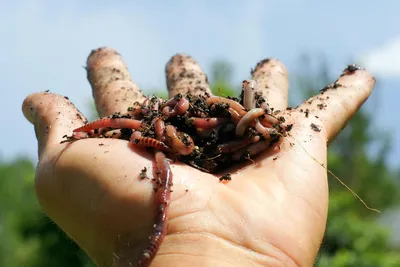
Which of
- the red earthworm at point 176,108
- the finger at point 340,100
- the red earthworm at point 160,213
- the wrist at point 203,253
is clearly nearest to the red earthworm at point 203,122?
the red earthworm at point 176,108

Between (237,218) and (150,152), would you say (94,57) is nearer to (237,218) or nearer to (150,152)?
(150,152)

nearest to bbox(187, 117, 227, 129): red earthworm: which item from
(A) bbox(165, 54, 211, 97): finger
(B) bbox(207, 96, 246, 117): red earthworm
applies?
(B) bbox(207, 96, 246, 117): red earthworm

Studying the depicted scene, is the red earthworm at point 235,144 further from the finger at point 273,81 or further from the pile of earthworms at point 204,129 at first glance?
the finger at point 273,81

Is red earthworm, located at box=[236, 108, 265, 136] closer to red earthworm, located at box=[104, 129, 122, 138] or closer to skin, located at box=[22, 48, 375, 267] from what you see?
skin, located at box=[22, 48, 375, 267]

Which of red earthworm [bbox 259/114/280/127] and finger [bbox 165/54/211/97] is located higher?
red earthworm [bbox 259/114/280/127]

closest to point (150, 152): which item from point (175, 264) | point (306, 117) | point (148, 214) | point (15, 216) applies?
point (148, 214)

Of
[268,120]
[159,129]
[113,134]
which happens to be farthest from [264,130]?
[113,134]
